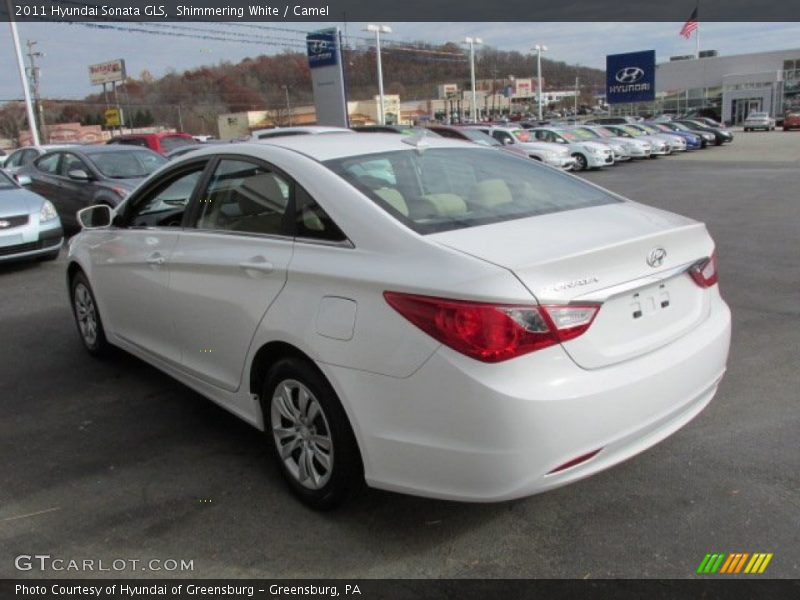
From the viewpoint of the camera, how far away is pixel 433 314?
7.96 ft

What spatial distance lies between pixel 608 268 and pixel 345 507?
1.54m

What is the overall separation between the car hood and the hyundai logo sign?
1664 inches

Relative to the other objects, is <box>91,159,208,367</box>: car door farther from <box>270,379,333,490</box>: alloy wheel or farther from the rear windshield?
the rear windshield

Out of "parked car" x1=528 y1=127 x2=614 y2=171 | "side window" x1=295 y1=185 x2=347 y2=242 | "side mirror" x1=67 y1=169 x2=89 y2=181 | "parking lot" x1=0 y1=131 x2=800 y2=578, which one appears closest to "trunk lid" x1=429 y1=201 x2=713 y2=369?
"side window" x1=295 y1=185 x2=347 y2=242

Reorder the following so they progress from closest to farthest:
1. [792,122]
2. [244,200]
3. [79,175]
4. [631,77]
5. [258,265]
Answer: [258,265]
[244,200]
[79,175]
[631,77]
[792,122]

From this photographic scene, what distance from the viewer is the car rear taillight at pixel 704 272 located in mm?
2961

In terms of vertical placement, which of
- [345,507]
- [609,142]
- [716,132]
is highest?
[345,507]

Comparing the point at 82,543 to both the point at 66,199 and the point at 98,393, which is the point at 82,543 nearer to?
the point at 98,393

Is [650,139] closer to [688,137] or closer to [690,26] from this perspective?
[688,137]

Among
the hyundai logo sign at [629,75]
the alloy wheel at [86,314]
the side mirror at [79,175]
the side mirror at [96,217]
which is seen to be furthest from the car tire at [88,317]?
the hyundai logo sign at [629,75]

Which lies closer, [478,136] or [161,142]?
[161,142]

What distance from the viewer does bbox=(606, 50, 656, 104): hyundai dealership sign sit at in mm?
43500

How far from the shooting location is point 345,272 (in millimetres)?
2729

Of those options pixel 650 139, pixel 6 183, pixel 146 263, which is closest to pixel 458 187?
pixel 146 263
